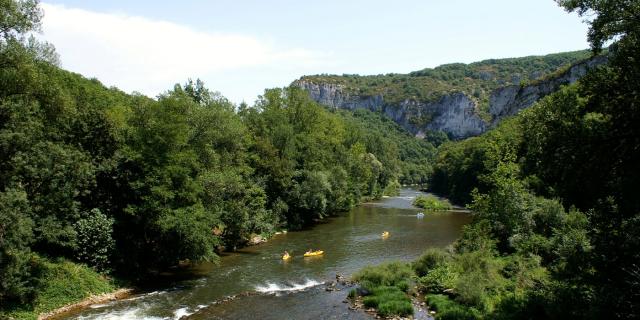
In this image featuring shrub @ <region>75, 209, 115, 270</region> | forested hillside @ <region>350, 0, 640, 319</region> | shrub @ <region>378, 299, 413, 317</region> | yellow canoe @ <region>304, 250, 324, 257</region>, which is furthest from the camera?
yellow canoe @ <region>304, 250, 324, 257</region>

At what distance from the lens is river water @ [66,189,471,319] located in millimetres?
23000

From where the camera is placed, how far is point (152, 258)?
30422 millimetres

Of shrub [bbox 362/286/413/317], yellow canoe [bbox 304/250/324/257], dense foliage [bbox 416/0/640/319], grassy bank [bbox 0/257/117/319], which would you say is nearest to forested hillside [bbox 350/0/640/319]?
dense foliage [bbox 416/0/640/319]

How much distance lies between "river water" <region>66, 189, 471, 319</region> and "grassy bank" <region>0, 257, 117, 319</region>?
4.33ft

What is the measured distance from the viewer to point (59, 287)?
23.3m

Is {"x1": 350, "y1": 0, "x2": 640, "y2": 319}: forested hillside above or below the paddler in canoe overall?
above

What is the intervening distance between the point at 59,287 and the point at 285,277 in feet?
42.7

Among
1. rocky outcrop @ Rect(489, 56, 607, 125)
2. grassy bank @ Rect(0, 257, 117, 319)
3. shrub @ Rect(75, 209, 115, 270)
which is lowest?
grassy bank @ Rect(0, 257, 117, 319)

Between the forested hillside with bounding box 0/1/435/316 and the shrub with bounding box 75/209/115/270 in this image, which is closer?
the forested hillside with bounding box 0/1/435/316

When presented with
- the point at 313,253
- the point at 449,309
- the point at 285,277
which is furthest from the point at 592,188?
the point at 313,253

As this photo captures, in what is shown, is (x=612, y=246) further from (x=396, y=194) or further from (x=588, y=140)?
(x=396, y=194)

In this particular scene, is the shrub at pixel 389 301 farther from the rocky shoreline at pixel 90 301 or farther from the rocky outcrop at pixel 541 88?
the rocky outcrop at pixel 541 88

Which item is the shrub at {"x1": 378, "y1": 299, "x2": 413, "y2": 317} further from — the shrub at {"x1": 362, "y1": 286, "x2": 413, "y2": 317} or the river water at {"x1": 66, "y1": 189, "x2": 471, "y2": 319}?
the river water at {"x1": 66, "y1": 189, "x2": 471, "y2": 319}

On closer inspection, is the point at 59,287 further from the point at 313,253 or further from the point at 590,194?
the point at 590,194
